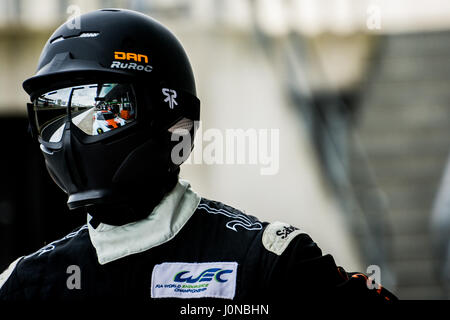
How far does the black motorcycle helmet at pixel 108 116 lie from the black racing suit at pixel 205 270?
0.14 metres

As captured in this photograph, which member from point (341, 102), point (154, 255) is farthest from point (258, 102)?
point (154, 255)

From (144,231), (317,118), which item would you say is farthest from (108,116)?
(317,118)

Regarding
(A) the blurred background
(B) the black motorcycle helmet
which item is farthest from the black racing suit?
(A) the blurred background

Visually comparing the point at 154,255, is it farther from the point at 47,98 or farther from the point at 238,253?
the point at 47,98

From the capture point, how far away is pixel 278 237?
1561 millimetres

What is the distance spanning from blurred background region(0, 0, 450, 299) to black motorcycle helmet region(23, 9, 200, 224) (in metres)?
2.80

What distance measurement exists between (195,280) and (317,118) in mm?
3417

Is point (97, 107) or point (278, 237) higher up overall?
point (97, 107)

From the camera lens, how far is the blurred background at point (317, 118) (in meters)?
4.56

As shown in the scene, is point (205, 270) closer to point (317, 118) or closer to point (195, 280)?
point (195, 280)

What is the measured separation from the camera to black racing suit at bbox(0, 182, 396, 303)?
1495mm

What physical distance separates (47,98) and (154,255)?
561 mm

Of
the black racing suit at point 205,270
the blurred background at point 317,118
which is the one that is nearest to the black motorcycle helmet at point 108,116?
the black racing suit at point 205,270

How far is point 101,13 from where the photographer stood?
1805 mm
